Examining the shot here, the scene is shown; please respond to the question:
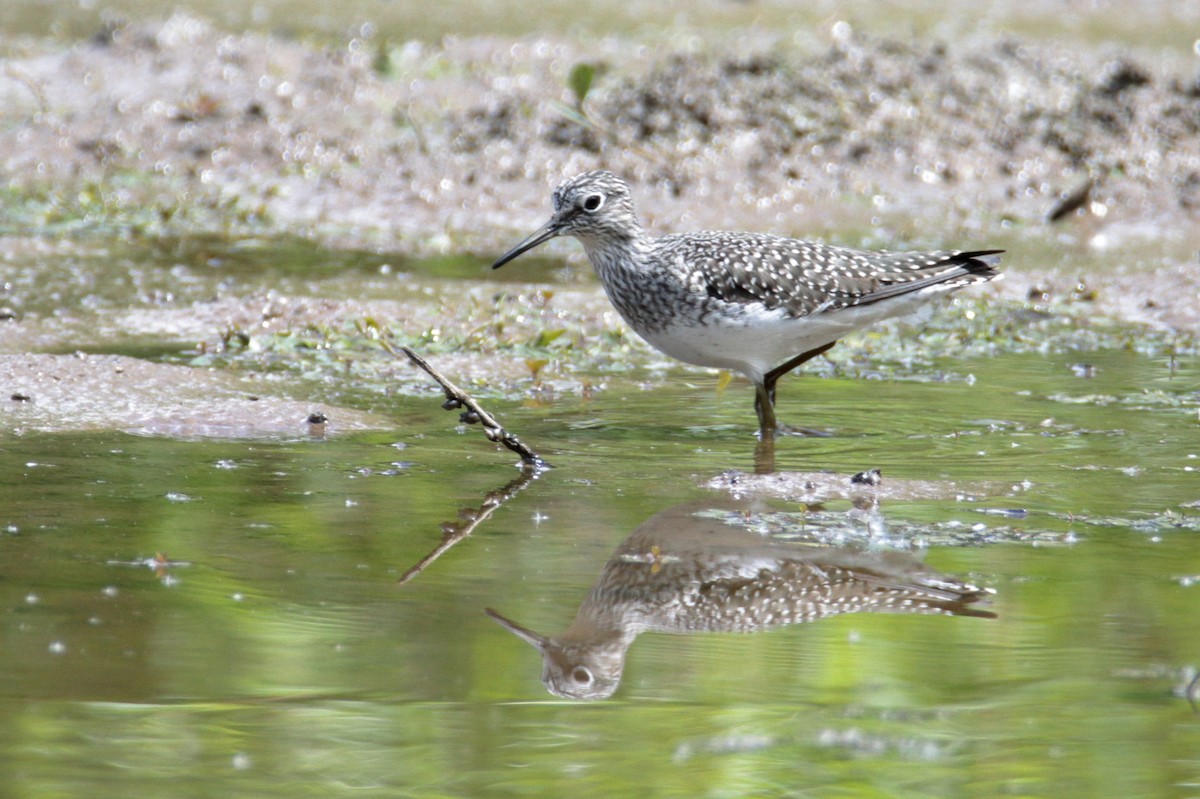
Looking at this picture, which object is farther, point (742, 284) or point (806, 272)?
point (806, 272)

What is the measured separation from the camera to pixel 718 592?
16.4 ft

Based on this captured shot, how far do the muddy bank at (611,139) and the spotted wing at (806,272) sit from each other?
421cm

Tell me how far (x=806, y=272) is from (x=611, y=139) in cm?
573

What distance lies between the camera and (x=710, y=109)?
13555 millimetres

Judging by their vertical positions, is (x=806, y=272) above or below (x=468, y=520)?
above

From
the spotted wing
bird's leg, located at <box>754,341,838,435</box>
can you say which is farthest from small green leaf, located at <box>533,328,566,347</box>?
bird's leg, located at <box>754,341,838,435</box>

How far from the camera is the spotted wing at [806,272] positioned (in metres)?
7.35

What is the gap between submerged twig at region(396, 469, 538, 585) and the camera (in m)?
5.20

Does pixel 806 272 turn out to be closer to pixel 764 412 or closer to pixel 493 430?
pixel 764 412

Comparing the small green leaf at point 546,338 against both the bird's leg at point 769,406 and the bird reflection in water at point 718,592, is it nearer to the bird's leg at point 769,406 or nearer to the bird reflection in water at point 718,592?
the bird's leg at point 769,406

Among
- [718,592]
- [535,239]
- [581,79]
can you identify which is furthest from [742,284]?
[581,79]

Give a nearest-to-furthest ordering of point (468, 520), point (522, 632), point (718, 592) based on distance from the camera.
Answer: point (522, 632) < point (718, 592) < point (468, 520)

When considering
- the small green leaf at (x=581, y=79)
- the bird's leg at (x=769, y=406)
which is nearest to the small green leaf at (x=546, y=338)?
the bird's leg at (x=769, y=406)

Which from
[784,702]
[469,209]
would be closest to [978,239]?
[469,209]
